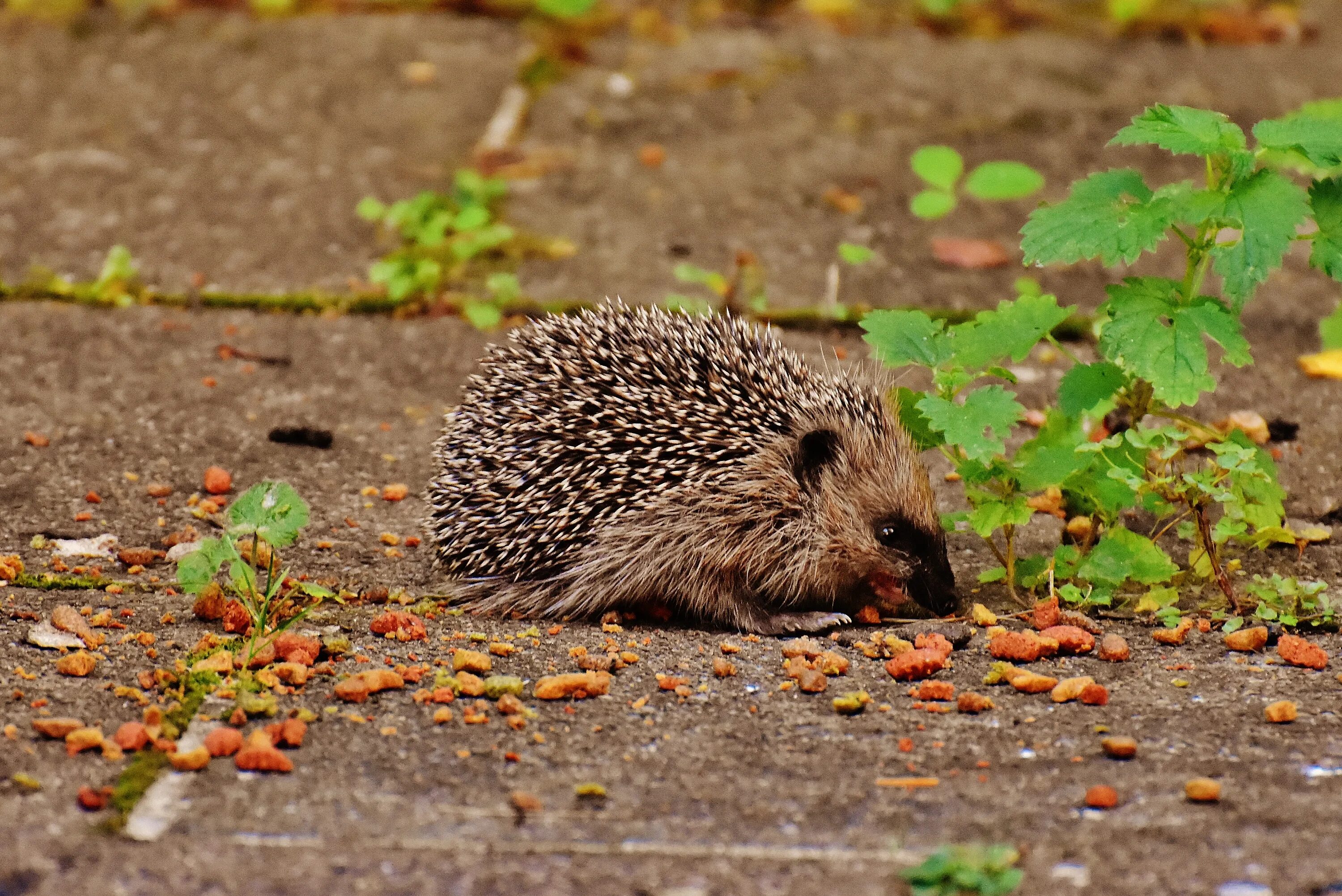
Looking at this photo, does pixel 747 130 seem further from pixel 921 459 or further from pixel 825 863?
pixel 825 863

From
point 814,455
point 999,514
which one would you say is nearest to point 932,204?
point 814,455

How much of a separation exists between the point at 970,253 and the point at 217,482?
3483 mm

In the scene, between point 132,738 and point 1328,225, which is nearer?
point 132,738

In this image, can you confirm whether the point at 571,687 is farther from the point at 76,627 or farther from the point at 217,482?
the point at 217,482

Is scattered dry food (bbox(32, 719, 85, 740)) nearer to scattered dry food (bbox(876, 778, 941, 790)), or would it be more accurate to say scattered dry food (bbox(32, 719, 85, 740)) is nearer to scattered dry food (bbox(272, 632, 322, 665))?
scattered dry food (bbox(272, 632, 322, 665))

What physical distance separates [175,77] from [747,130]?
327cm

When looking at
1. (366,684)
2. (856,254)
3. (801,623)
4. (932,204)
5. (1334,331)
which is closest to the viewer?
(366,684)

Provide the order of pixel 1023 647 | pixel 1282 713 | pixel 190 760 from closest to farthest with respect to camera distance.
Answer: pixel 190 760 < pixel 1282 713 < pixel 1023 647

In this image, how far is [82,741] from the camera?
3.10 m

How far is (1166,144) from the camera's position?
3723 millimetres

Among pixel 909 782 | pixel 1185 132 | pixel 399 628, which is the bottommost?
pixel 399 628

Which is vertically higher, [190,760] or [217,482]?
[190,760]

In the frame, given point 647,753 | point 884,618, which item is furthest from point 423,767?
point 884,618

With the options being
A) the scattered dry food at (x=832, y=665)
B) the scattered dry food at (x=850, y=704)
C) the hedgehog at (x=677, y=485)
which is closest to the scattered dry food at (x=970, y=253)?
the hedgehog at (x=677, y=485)
